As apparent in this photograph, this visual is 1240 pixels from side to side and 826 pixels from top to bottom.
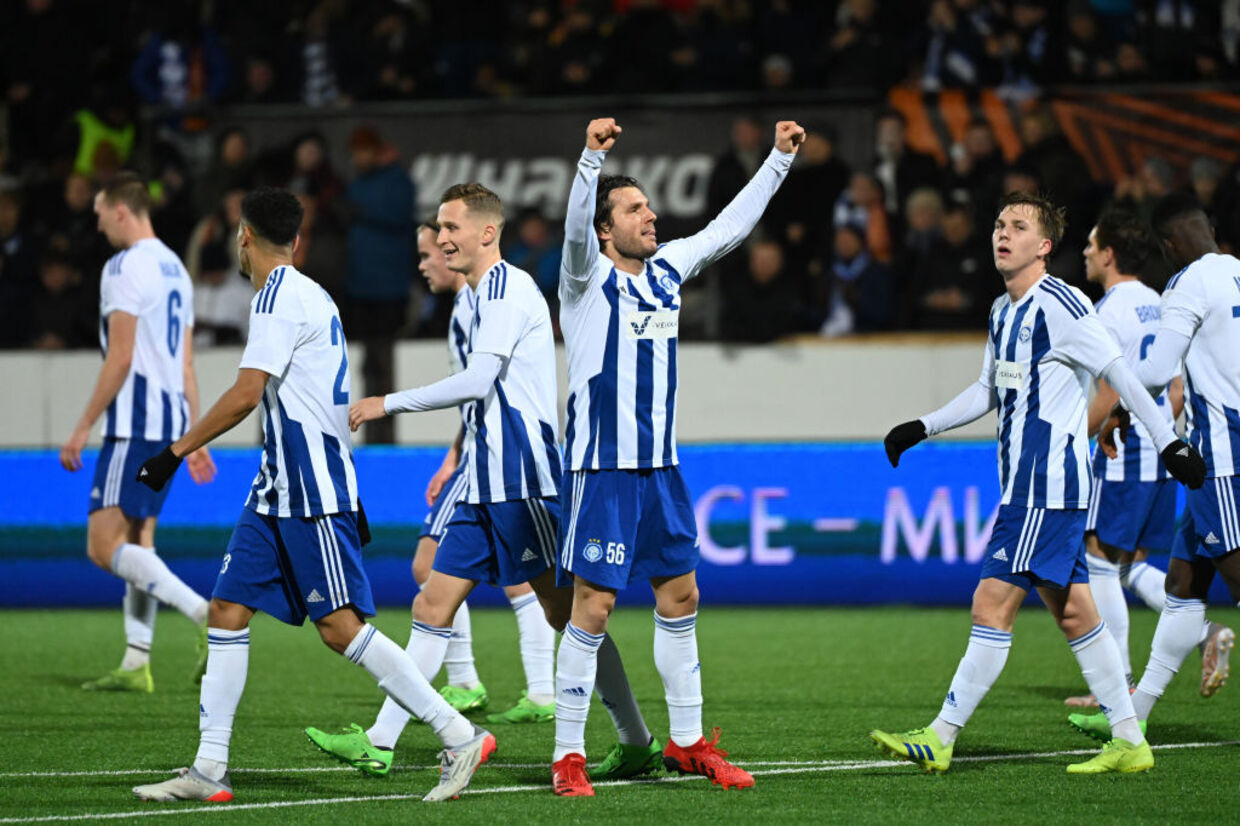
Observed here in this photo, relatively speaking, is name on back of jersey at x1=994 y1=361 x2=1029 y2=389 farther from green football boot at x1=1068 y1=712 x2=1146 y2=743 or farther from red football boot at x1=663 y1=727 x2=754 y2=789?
red football boot at x1=663 y1=727 x2=754 y2=789

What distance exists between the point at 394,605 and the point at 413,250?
3.26 metres

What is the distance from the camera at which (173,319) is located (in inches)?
352

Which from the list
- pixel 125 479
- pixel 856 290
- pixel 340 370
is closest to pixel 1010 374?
pixel 340 370

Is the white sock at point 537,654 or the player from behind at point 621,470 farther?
the white sock at point 537,654

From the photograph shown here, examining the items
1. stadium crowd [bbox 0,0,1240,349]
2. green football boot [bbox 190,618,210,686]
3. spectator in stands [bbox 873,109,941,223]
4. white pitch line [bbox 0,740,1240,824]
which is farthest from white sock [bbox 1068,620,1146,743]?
spectator in stands [bbox 873,109,941,223]

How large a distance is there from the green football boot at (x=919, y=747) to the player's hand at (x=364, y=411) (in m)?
2.08

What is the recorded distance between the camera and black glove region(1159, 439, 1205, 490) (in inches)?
231

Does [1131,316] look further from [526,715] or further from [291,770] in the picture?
[291,770]

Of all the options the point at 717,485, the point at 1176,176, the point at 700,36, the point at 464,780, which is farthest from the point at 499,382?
the point at 700,36

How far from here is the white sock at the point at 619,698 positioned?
6102 millimetres

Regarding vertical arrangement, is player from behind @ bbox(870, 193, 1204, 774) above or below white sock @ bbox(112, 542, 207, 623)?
above

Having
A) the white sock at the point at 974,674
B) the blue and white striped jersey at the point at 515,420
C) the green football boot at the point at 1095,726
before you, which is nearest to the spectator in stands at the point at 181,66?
the blue and white striped jersey at the point at 515,420

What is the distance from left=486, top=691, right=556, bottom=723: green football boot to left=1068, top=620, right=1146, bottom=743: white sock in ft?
8.05

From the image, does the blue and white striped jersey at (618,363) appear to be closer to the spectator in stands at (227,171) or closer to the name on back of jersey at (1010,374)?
the name on back of jersey at (1010,374)
